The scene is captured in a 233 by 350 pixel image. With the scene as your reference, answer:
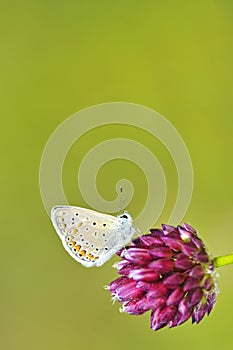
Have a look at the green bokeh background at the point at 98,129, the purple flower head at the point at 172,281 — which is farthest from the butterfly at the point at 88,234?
the green bokeh background at the point at 98,129

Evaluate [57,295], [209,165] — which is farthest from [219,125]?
[57,295]

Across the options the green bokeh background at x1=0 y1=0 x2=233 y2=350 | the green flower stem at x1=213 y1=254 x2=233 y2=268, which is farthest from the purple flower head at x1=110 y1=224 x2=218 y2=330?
the green bokeh background at x1=0 y1=0 x2=233 y2=350

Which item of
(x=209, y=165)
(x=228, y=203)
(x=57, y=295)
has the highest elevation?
(x=209, y=165)

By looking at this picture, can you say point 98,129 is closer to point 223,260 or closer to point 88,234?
point 88,234

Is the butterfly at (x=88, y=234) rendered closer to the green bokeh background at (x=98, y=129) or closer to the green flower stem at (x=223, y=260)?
the green flower stem at (x=223, y=260)

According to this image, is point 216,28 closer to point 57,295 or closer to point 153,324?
point 57,295

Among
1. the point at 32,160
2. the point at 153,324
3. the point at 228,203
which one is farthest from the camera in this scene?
the point at 32,160

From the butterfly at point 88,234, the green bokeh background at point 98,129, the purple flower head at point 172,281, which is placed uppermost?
the green bokeh background at point 98,129
